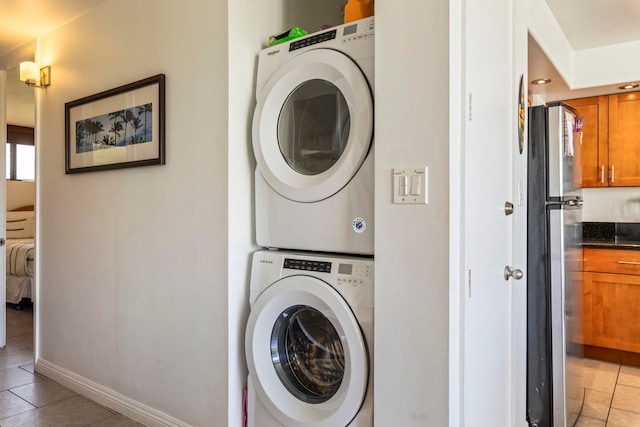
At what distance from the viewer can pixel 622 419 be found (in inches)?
98.2

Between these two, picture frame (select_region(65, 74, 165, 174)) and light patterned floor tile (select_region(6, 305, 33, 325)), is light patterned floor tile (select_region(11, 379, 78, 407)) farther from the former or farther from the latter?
light patterned floor tile (select_region(6, 305, 33, 325))

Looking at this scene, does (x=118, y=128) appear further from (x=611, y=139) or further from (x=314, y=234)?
(x=611, y=139)

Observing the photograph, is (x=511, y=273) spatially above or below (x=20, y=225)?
below

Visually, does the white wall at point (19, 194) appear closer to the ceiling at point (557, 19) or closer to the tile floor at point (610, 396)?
the ceiling at point (557, 19)

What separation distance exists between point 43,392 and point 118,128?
5.60ft

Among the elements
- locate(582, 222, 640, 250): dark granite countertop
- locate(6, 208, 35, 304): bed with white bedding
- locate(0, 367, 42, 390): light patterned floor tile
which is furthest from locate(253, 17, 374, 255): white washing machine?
locate(6, 208, 35, 304): bed with white bedding

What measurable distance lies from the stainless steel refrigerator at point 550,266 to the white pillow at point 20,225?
6.05 metres

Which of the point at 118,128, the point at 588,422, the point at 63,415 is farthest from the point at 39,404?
the point at 588,422

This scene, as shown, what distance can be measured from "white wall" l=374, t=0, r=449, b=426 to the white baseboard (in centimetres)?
123

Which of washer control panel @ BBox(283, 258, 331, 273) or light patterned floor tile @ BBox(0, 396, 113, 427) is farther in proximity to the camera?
light patterned floor tile @ BBox(0, 396, 113, 427)

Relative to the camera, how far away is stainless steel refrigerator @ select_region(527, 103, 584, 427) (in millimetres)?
2143

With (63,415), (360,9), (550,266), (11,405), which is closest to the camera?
(360,9)

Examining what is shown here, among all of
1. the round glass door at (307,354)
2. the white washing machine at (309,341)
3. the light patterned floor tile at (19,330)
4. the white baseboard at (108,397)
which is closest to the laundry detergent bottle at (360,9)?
the white washing machine at (309,341)

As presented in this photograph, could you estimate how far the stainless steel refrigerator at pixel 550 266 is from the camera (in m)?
2.14
